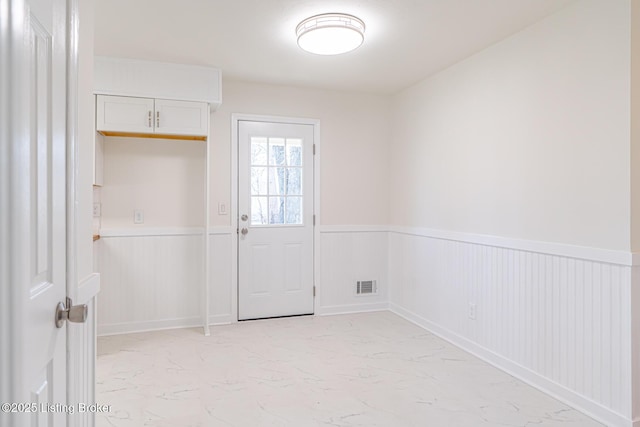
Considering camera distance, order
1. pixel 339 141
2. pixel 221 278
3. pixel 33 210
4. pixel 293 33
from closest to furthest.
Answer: pixel 33 210 < pixel 293 33 < pixel 221 278 < pixel 339 141

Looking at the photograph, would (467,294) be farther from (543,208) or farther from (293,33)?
(293,33)

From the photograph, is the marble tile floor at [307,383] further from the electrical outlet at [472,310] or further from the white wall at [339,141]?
the white wall at [339,141]

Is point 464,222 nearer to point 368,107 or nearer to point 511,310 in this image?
point 511,310

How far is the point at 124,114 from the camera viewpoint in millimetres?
3209

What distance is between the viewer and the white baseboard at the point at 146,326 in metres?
3.51

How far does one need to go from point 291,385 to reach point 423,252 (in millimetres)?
1875

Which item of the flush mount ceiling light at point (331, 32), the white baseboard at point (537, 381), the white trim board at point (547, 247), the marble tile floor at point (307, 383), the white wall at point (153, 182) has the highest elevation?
the flush mount ceiling light at point (331, 32)

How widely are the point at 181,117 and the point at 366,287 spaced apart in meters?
2.54

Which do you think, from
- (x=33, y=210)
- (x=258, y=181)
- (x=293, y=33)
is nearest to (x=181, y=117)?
(x=258, y=181)

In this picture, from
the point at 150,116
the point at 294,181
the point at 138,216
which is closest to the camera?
the point at 150,116

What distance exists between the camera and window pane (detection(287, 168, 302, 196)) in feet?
13.3

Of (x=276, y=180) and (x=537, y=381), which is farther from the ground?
(x=276, y=180)

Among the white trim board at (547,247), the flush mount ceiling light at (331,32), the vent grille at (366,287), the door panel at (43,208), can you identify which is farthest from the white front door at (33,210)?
the vent grille at (366,287)

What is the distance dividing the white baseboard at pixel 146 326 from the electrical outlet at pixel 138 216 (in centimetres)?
93
